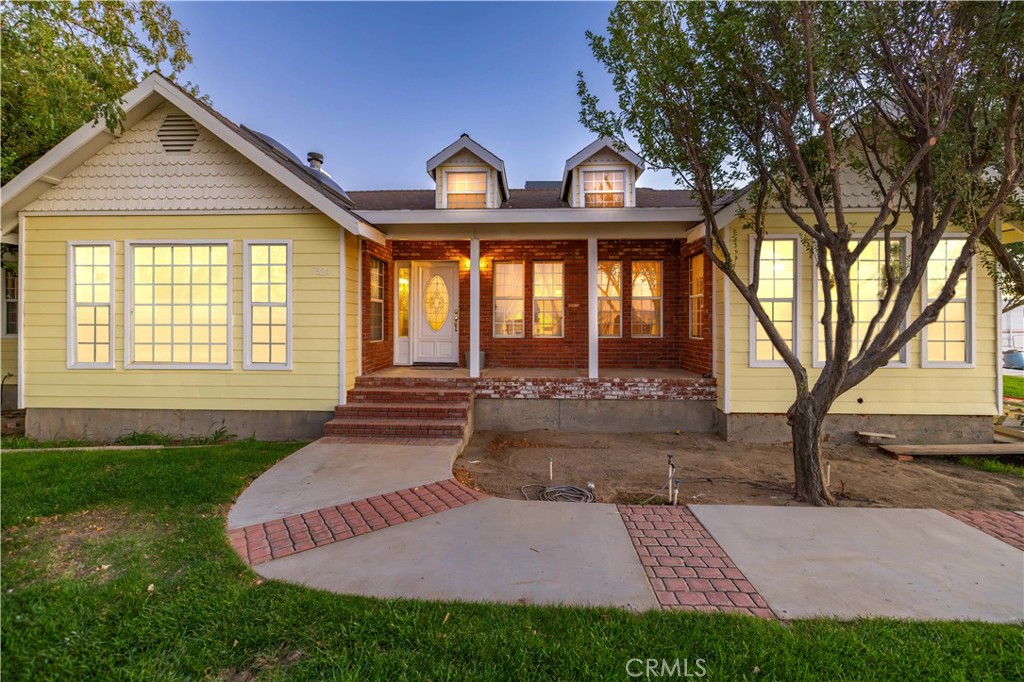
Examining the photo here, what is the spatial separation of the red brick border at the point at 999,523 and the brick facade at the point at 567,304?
5.38 metres

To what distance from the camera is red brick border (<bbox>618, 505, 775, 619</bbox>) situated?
2.81m

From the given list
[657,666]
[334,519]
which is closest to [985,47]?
[657,666]

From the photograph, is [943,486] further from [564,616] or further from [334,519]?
[334,519]

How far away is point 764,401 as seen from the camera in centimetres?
727

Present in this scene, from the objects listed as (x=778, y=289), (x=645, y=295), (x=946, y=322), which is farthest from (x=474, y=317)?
(x=946, y=322)

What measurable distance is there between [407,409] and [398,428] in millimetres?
413

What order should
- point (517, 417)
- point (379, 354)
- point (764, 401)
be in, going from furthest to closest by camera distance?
point (379, 354) < point (517, 417) < point (764, 401)

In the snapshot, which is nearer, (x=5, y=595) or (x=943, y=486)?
(x=5, y=595)

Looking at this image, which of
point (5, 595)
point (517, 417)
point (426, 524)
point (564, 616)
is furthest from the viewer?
point (517, 417)

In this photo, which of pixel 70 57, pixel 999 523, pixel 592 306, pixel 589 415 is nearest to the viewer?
pixel 999 523

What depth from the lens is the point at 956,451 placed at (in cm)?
644

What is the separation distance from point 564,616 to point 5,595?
3.62m

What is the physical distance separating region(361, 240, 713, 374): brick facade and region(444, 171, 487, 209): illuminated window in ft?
2.84

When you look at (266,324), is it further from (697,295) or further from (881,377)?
(881,377)
